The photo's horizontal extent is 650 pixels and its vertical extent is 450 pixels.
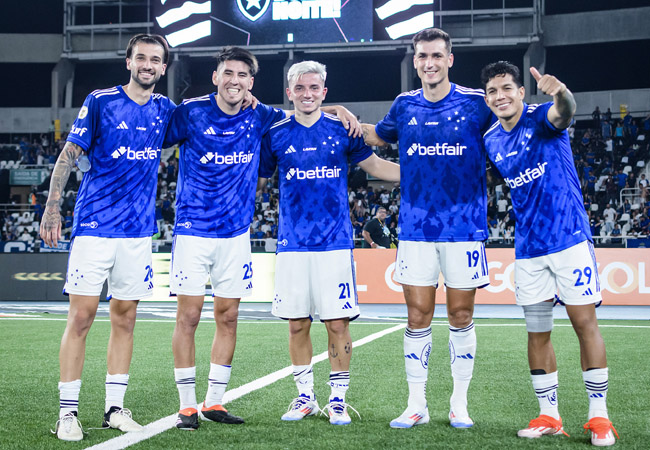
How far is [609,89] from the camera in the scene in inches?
1119

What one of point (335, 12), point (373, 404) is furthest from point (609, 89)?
point (373, 404)

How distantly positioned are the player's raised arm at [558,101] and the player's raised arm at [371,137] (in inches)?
49.4

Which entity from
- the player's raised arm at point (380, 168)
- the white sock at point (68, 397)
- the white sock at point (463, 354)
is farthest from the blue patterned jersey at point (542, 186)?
the white sock at point (68, 397)

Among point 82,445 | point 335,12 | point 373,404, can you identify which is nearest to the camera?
point 82,445

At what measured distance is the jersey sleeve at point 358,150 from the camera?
5074mm

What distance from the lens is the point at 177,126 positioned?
194 inches

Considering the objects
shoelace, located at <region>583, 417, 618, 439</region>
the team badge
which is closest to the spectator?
shoelace, located at <region>583, 417, 618, 439</region>

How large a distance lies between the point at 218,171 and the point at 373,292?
35.0 feet

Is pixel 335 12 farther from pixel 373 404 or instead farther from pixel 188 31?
pixel 373 404

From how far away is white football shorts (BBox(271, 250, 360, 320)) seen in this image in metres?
4.90

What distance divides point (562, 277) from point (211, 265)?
7.74 feet

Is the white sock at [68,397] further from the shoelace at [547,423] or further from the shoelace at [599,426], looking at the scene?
the shoelace at [599,426]

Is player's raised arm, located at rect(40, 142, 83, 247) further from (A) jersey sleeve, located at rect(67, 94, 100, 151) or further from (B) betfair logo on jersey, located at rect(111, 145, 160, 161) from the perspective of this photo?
(B) betfair logo on jersey, located at rect(111, 145, 160, 161)

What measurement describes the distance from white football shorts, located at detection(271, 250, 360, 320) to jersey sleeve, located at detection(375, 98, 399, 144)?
0.89 m
